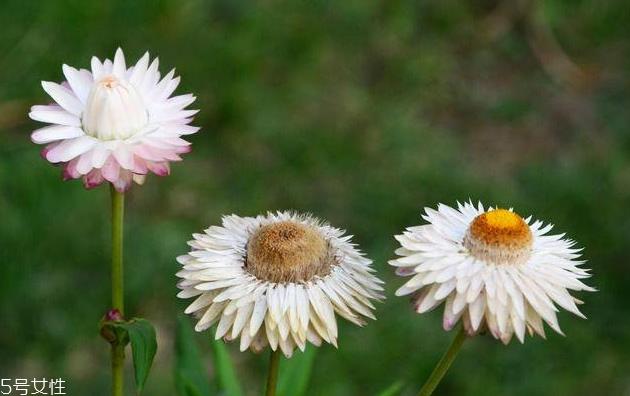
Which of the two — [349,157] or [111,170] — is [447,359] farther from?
[349,157]

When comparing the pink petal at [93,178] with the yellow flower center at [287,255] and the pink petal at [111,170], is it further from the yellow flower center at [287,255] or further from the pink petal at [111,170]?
the yellow flower center at [287,255]

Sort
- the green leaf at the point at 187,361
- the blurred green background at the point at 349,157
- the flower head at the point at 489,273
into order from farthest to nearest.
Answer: the blurred green background at the point at 349,157 → the green leaf at the point at 187,361 → the flower head at the point at 489,273

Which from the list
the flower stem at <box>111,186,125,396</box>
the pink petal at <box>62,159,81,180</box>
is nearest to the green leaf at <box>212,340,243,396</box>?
the flower stem at <box>111,186,125,396</box>

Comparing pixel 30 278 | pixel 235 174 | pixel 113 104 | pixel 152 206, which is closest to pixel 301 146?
pixel 235 174

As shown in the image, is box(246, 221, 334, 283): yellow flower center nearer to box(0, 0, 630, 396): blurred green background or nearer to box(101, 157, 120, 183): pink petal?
box(101, 157, 120, 183): pink petal

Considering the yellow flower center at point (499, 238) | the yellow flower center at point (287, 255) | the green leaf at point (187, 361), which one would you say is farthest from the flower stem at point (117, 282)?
the yellow flower center at point (499, 238)

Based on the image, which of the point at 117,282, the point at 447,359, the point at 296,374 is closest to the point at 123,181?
the point at 117,282
